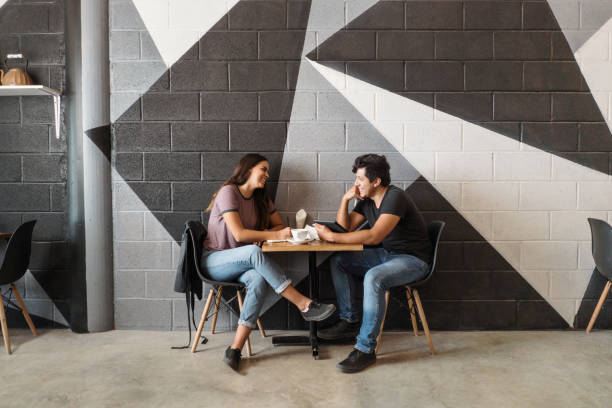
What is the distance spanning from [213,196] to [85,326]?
1331 mm

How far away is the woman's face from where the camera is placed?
9.35 feet

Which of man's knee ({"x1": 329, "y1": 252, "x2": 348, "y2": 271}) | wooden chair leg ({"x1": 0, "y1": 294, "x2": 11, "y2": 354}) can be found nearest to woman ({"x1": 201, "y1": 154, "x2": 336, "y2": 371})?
man's knee ({"x1": 329, "y1": 252, "x2": 348, "y2": 271})

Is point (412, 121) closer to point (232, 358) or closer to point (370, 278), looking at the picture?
point (370, 278)

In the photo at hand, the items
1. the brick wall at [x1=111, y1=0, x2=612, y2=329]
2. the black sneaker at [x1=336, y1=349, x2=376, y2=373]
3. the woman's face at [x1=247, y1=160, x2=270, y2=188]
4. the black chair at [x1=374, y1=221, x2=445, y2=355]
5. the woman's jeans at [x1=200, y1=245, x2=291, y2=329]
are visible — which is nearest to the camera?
the black sneaker at [x1=336, y1=349, x2=376, y2=373]

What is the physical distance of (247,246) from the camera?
264 cm

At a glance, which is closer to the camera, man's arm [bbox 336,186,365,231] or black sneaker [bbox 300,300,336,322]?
black sneaker [bbox 300,300,336,322]

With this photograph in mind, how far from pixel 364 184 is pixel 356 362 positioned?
Answer: 1071 millimetres

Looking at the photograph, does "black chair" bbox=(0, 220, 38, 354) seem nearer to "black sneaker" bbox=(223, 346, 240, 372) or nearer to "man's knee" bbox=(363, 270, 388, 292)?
"black sneaker" bbox=(223, 346, 240, 372)

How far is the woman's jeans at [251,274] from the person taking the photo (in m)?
2.58

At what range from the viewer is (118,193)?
3.17 metres

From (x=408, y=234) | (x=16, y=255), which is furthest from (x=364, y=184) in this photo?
(x=16, y=255)

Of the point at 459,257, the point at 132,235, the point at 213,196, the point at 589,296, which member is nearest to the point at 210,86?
the point at 213,196

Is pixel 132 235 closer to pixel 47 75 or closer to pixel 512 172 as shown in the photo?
pixel 47 75

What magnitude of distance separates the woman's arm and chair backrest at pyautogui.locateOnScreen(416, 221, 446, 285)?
0.90 metres
